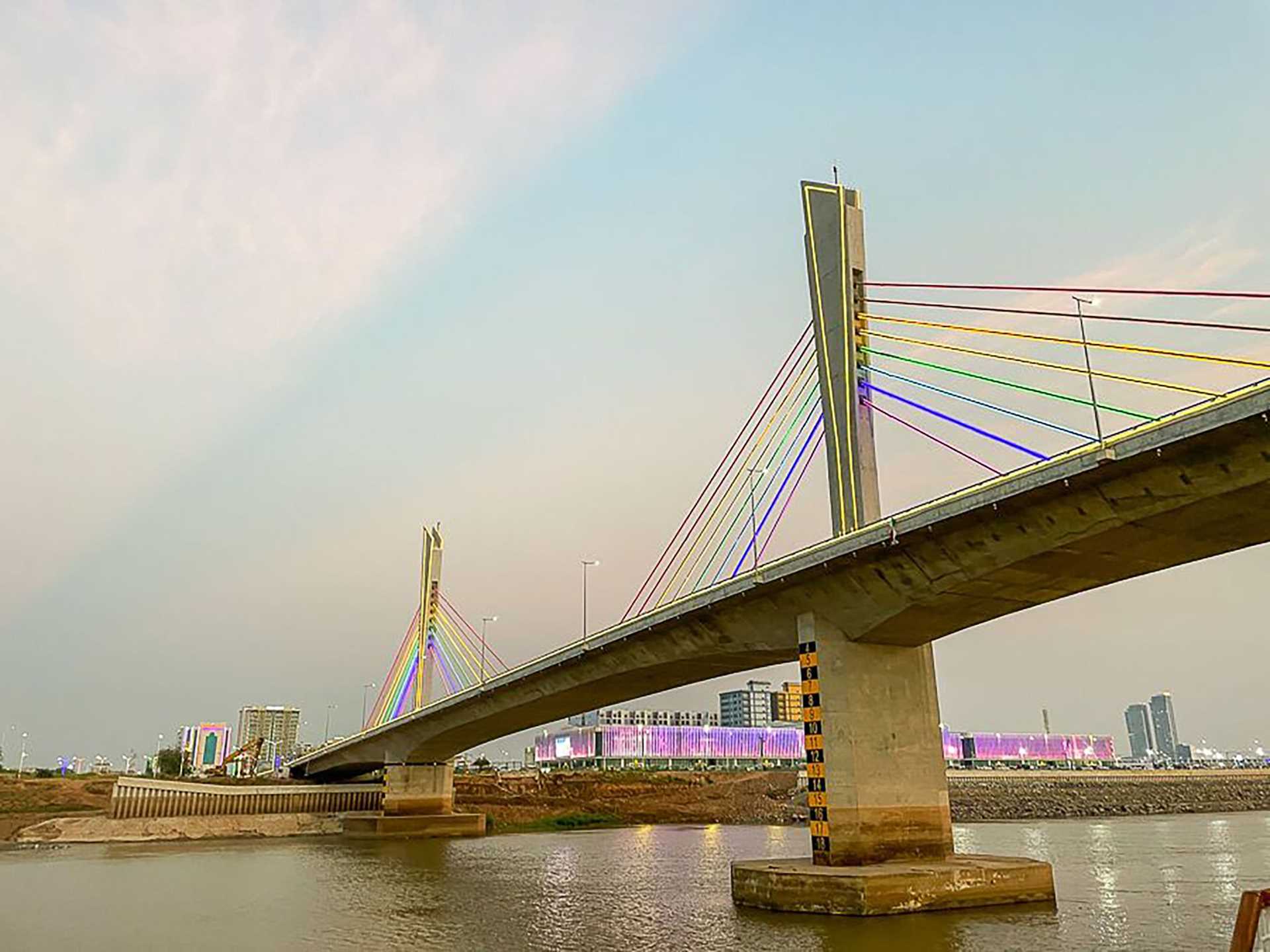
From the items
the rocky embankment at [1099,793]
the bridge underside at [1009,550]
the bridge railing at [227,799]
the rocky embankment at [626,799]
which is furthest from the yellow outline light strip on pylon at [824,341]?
the rocky embankment at [1099,793]

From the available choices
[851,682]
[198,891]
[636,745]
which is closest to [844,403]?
[851,682]

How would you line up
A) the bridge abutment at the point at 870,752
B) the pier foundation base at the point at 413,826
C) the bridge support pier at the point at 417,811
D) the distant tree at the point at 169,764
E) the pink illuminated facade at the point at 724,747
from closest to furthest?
the bridge abutment at the point at 870,752
the pier foundation base at the point at 413,826
the bridge support pier at the point at 417,811
the distant tree at the point at 169,764
the pink illuminated facade at the point at 724,747

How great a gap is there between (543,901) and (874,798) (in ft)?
32.5

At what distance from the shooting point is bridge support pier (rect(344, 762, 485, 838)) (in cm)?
6469

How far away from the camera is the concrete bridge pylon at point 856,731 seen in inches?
987

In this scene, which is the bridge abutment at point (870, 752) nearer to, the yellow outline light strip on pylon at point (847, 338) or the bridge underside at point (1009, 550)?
the bridge underside at point (1009, 550)

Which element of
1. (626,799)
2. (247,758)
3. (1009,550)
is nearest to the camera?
(1009,550)

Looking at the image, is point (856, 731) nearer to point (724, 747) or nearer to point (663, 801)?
point (663, 801)

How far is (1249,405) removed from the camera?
18109 mm

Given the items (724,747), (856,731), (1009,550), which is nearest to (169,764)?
(724,747)

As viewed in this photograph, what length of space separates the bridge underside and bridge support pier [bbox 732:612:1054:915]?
105 centimetres

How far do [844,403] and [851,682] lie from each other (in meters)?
8.11

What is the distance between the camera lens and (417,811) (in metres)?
68.2

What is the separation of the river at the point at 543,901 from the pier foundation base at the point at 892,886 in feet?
2.00
